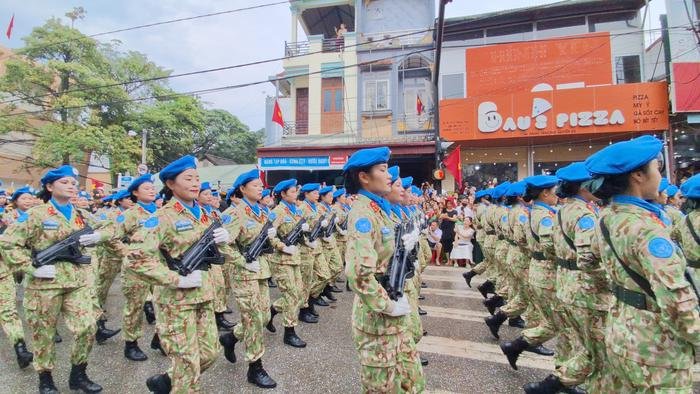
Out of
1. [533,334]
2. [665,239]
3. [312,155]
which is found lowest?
[533,334]

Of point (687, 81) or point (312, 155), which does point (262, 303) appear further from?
point (687, 81)

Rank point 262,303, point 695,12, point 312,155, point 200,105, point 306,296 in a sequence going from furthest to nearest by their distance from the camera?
point 200,105
point 312,155
point 695,12
point 306,296
point 262,303

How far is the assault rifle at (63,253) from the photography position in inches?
145

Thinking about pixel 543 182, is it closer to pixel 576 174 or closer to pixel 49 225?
pixel 576 174

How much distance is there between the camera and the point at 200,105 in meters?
30.2

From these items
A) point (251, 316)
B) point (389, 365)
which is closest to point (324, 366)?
point (251, 316)

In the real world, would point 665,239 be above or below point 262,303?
above

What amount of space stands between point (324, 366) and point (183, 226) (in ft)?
7.42

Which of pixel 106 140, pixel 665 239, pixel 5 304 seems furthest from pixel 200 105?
pixel 665 239

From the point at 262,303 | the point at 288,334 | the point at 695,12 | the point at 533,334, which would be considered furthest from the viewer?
the point at 695,12

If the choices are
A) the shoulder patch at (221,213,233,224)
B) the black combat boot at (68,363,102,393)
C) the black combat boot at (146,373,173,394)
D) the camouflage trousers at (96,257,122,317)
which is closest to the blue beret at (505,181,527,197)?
the shoulder patch at (221,213,233,224)

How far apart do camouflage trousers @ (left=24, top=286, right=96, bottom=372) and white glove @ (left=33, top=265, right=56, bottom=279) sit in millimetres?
153

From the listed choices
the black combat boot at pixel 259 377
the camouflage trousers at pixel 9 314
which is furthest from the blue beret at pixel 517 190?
the camouflage trousers at pixel 9 314

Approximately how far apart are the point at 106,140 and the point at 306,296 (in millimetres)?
21038
